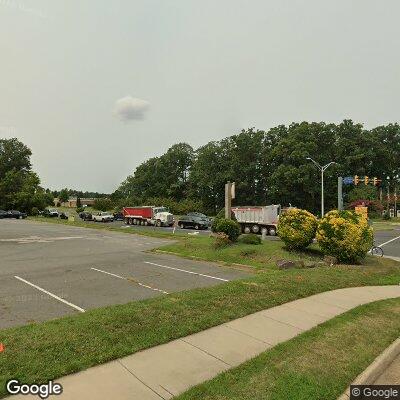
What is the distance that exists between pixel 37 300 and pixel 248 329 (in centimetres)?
624

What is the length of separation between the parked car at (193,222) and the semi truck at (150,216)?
120 inches

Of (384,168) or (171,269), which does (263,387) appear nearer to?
(171,269)

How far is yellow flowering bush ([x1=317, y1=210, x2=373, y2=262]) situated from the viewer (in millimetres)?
16438

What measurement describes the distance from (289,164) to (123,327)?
7192 centimetres

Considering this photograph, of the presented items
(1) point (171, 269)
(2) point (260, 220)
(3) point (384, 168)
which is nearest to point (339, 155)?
(3) point (384, 168)

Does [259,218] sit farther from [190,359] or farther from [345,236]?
[190,359]

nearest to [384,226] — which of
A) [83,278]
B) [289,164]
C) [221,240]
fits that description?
[289,164]

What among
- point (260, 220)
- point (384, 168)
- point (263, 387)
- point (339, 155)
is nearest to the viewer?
point (263, 387)

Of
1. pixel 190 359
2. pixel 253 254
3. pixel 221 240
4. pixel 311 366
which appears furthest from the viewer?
pixel 221 240

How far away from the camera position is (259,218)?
34781 millimetres

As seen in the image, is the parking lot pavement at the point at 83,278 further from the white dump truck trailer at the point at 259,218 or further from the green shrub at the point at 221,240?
the white dump truck trailer at the point at 259,218

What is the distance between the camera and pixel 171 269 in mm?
15852

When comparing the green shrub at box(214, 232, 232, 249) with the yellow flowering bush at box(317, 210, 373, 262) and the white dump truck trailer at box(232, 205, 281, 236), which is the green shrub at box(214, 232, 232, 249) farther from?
the white dump truck trailer at box(232, 205, 281, 236)

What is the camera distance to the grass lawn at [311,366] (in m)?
5.16
